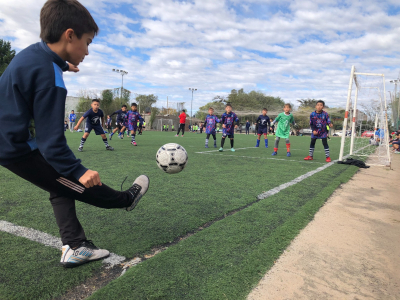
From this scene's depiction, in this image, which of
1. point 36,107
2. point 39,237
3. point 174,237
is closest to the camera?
point 36,107

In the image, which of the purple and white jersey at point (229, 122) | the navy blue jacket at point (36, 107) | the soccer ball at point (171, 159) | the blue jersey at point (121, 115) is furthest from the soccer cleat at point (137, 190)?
the blue jersey at point (121, 115)

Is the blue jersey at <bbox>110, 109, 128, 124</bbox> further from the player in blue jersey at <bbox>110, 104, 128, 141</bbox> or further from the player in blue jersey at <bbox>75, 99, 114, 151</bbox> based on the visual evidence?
the player in blue jersey at <bbox>75, 99, 114, 151</bbox>

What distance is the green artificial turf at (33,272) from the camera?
1.70 m

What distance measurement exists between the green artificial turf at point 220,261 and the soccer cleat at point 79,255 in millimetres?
362

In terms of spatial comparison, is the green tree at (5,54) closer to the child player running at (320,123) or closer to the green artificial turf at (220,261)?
the child player running at (320,123)

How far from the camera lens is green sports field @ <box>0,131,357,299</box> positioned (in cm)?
176

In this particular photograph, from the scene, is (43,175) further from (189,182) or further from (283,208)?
(189,182)

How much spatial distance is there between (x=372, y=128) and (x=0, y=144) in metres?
15.8

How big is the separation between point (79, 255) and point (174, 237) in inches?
33.5

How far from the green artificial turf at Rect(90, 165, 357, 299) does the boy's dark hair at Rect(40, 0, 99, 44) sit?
1.59 meters

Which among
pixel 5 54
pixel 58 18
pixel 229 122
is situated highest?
pixel 5 54

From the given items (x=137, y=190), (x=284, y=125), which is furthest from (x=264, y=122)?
(x=137, y=190)

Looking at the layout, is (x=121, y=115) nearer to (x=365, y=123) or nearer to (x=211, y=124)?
(x=211, y=124)

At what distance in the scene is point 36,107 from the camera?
61.4 inches
